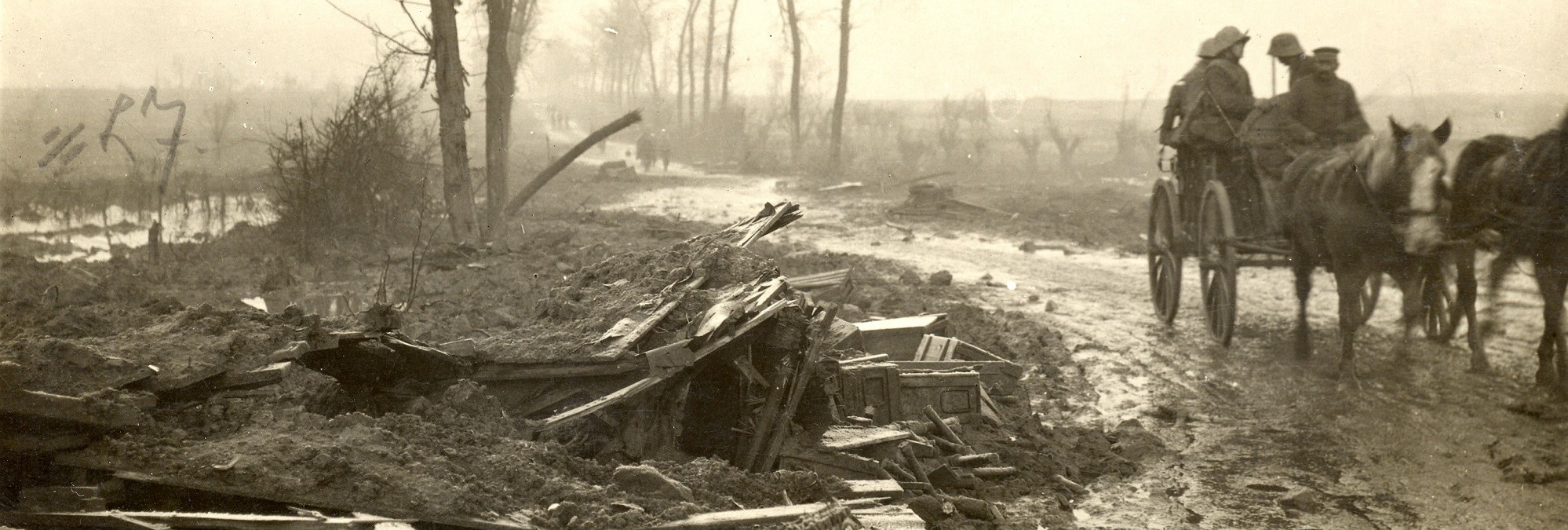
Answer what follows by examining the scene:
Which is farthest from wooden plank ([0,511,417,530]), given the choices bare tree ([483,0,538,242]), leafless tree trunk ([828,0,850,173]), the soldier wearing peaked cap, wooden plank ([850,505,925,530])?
leafless tree trunk ([828,0,850,173])

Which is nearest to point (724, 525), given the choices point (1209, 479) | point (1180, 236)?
point (1209, 479)

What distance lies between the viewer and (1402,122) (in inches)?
278

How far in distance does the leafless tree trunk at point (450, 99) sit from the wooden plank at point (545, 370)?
26.1 feet

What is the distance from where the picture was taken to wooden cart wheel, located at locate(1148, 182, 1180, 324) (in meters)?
9.30

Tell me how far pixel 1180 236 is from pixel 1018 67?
11320 cm

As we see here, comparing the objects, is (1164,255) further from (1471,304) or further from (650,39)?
(650,39)

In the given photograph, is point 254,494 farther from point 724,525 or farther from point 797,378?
point 797,378

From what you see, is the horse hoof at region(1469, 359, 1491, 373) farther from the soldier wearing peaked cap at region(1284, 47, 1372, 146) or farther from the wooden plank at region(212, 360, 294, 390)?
the wooden plank at region(212, 360, 294, 390)

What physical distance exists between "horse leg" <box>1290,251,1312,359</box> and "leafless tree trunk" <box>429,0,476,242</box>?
896cm

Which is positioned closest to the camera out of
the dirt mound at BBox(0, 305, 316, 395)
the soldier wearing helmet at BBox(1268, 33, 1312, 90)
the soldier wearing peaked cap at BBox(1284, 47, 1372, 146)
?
the dirt mound at BBox(0, 305, 316, 395)

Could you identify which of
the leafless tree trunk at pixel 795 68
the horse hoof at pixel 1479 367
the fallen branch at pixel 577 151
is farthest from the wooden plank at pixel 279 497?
the leafless tree trunk at pixel 795 68

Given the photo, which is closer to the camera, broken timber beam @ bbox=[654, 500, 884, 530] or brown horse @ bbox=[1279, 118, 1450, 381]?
broken timber beam @ bbox=[654, 500, 884, 530]

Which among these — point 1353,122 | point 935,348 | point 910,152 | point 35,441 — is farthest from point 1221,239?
point 910,152

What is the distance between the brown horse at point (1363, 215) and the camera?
669 cm
